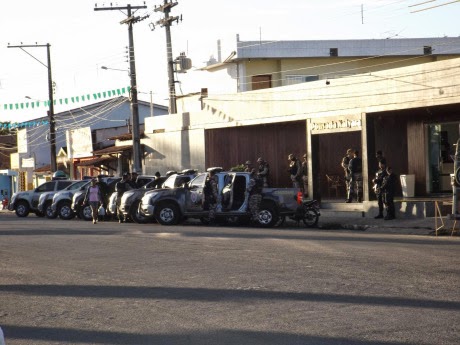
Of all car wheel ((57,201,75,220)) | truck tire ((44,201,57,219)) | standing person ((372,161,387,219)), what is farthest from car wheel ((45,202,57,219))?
standing person ((372,161,387,219))

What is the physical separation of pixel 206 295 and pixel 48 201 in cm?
2759

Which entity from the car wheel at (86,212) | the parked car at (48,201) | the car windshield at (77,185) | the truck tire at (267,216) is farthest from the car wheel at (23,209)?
the truck tire at (267,216)

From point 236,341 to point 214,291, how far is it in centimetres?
345

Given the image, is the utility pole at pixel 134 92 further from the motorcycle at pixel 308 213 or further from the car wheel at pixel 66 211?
the motorcycle at pixel 308 213

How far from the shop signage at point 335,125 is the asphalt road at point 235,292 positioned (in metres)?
10.2

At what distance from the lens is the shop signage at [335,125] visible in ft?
99.3

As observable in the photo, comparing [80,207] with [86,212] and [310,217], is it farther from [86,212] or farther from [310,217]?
[310,217]

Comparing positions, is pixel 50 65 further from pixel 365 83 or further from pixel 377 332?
pixel 377 332

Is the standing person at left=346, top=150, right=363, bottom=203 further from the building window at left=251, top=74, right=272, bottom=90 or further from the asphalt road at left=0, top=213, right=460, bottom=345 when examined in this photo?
the building window at left=251, top=74, right=272, bottom=90

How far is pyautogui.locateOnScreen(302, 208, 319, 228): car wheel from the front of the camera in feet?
89.2

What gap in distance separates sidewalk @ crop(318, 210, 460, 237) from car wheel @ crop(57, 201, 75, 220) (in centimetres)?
1169

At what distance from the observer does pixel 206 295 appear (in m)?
12.1

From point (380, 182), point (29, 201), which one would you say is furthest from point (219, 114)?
point (380, 182)

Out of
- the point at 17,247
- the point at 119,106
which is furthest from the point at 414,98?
the point at 119,106
